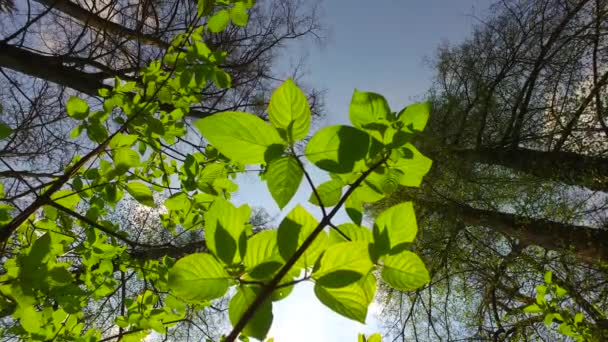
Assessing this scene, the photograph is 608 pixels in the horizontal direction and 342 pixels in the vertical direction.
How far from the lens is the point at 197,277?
422mm

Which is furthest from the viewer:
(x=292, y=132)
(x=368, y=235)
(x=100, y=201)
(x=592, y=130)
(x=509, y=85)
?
(x=509, y=85)

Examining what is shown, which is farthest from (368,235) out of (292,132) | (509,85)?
(509,85)

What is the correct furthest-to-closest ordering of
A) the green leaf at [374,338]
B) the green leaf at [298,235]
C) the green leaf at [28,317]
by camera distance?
the green leaf at [28,317]
the green leaf at [374,338]
the green leaf at [298,235]

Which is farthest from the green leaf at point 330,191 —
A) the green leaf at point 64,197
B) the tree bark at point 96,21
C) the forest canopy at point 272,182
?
the tree bark at point 96,21

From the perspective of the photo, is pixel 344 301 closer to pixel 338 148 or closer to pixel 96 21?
pixel 338 148

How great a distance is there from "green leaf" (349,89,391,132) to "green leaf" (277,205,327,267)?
121 mm

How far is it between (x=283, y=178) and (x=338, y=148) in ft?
0.24

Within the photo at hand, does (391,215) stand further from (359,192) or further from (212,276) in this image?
(212,276)

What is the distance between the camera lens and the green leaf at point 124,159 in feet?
3.18

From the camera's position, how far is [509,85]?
16.3 ft

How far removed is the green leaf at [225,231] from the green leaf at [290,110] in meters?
0.10

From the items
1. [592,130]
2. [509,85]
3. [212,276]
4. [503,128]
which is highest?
[509,85]

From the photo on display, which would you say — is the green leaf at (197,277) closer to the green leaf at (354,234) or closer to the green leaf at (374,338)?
the green leaf at (354,234)

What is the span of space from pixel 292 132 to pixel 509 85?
5.32 metres
